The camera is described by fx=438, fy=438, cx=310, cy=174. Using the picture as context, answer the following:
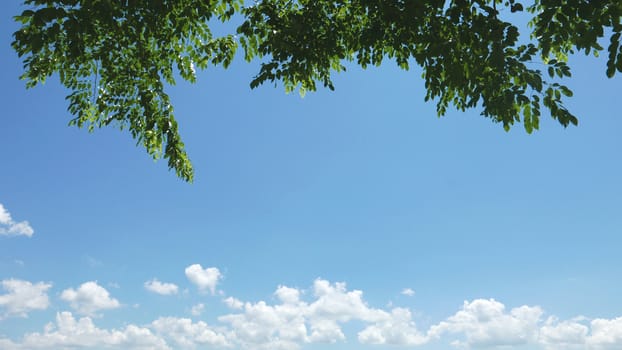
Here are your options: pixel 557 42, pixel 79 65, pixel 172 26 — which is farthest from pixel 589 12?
pixel 79 65

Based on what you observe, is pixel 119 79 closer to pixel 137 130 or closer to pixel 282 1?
pixel 137 130

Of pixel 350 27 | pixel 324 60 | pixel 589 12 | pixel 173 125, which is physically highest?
pixel 350 27

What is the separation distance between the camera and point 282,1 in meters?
10.5

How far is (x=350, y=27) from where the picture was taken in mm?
10344

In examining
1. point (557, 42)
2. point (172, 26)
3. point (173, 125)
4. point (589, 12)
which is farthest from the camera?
point (173, 125)

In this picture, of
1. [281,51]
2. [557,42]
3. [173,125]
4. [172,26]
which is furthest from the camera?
[173,125]

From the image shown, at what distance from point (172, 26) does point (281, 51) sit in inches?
110

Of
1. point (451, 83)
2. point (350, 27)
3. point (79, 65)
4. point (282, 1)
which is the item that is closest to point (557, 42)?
point (451, 83)

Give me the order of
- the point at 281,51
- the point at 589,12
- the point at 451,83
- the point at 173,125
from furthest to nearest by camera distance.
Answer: the point at 173,125 → the point at 281,51 → the point at 451,83 → the point at 589,12

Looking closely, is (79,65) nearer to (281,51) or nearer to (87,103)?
(87,103)

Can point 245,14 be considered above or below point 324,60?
above

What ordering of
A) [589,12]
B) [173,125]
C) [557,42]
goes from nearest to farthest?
[589,12] < [557,42] < [173,125]

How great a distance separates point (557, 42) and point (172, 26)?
803cm

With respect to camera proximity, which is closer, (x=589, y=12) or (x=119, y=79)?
(x=589, y=12)
